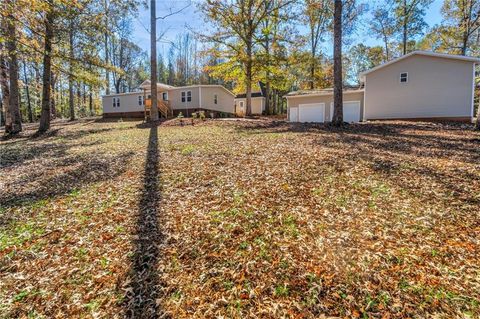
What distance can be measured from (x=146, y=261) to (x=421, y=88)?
695 inches

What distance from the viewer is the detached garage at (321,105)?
1845 centimetres

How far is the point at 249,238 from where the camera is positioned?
3.49m

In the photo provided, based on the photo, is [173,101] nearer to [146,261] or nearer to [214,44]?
[214,44]

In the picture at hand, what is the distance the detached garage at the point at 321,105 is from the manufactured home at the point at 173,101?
7873mm

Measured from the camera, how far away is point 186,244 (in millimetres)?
3453

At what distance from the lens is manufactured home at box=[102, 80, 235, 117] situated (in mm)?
24500

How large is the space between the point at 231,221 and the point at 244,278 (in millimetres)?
1136

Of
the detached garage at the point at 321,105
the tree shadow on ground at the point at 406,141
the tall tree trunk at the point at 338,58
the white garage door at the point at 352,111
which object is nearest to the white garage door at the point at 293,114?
the detached garage at the point at 321,105

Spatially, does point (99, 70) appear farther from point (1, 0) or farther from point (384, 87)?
point (384, 87)

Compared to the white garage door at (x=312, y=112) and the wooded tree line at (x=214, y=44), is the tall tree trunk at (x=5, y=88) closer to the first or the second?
the wooded tree line at (x=214, y=44)

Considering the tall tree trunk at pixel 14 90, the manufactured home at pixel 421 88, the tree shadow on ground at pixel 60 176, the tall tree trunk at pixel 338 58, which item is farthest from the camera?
the manufactured home at pixel 421 88

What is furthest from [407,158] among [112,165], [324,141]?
[112,165]

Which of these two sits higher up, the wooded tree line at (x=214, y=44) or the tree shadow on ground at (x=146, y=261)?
the wooded tree line at (x=214, y=44)

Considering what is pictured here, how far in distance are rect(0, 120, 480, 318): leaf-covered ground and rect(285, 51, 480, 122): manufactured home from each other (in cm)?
1039
